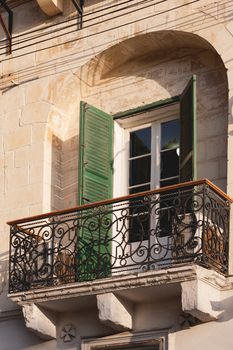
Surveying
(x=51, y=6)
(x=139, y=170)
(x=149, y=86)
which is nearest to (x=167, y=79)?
(x=149, y=86)

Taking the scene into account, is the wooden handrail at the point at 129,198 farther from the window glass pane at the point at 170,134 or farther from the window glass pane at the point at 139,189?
the window glass pane at the point at 170,134

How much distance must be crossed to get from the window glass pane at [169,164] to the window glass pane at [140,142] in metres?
0.30

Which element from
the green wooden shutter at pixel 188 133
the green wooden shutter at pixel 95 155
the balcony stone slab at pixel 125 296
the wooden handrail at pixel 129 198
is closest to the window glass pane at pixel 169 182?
the green wooden shutter at pixel 188 133

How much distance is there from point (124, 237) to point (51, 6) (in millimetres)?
3809

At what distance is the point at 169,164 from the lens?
14453 mm

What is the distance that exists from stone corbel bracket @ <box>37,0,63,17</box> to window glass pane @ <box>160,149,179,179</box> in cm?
259

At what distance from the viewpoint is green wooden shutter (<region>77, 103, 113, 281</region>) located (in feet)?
44.6

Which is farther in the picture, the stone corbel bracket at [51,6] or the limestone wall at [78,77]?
the stone corbel bracket at [51,6]

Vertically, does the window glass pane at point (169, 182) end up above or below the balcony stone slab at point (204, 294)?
above

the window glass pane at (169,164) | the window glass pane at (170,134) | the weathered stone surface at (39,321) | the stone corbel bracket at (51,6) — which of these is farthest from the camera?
the stone corbel bracket at (51,6)

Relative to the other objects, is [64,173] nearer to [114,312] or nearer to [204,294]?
[114,312]

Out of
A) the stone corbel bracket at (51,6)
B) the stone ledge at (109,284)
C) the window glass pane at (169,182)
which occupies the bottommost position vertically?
the stone ledge at (109,284)

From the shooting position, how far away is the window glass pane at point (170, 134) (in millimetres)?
14524

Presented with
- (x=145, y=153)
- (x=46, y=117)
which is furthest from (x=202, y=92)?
(x=46, y=117)
